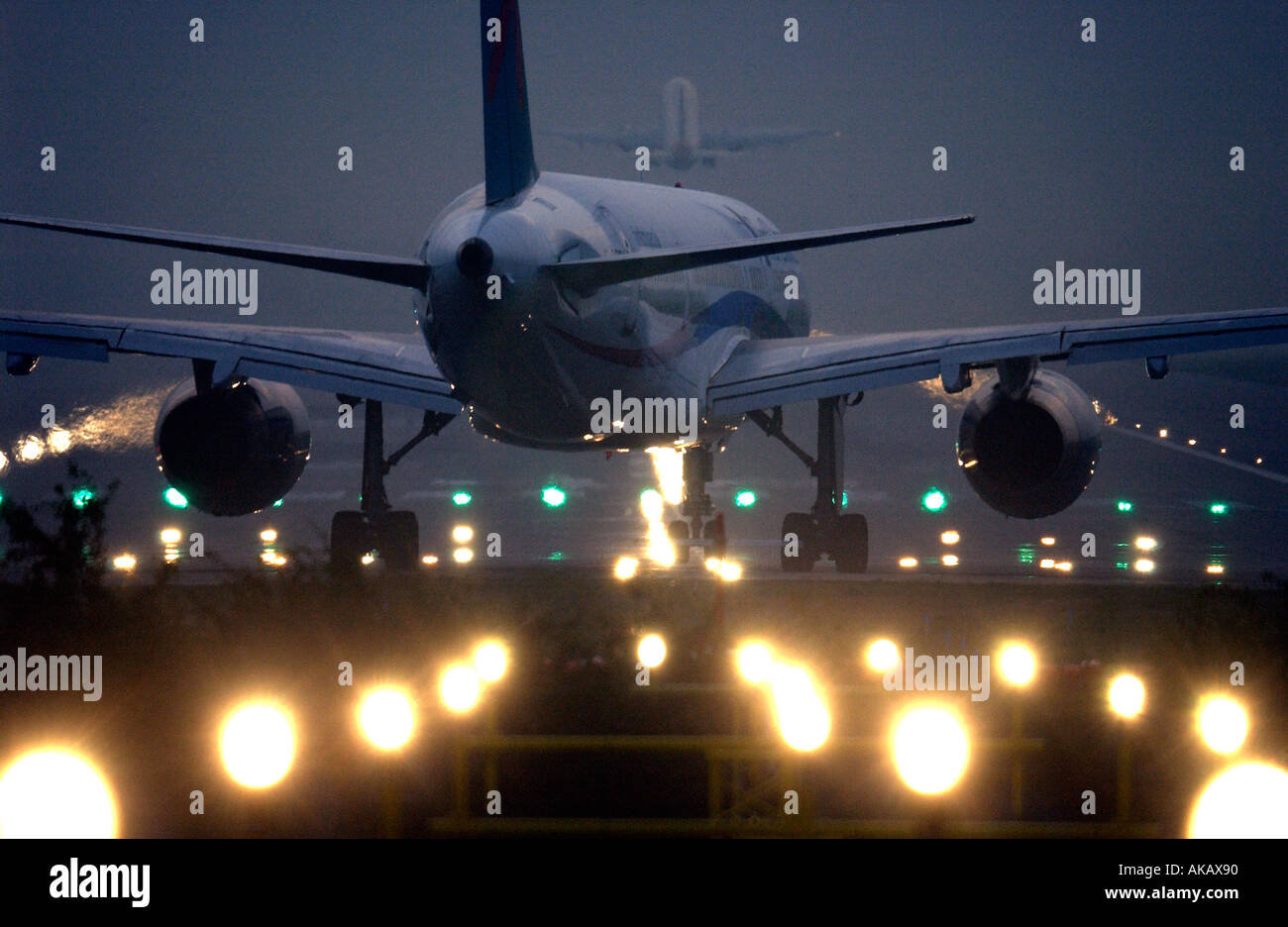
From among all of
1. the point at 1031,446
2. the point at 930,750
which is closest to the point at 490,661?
the point at 930,750

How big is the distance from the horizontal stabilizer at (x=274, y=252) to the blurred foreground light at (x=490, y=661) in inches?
325

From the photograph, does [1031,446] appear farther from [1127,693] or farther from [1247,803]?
[1247,803]

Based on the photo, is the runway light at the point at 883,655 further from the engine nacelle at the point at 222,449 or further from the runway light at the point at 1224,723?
the engine nacelle at the point at 222,449

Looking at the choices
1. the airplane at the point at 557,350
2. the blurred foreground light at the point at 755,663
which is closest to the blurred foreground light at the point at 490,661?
the blurred foreground light at the point at 755,663

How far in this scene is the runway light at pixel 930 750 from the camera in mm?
7723

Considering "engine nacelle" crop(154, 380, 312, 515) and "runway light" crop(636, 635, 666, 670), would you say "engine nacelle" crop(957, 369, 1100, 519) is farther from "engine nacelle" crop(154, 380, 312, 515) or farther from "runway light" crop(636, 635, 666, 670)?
"runway light" crop(636, 635, 666, 670)

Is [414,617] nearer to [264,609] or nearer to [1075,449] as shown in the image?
[264,609]

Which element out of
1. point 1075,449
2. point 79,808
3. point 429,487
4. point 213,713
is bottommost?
point 79,808

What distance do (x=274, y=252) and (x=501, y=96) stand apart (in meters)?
4.10

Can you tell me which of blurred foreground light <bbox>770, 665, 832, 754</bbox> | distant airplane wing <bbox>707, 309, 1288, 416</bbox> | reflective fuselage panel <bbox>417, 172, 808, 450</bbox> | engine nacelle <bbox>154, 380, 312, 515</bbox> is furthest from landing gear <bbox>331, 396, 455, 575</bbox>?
blurred foreground light <bbox>770, 665, 832, 754</bbox>
